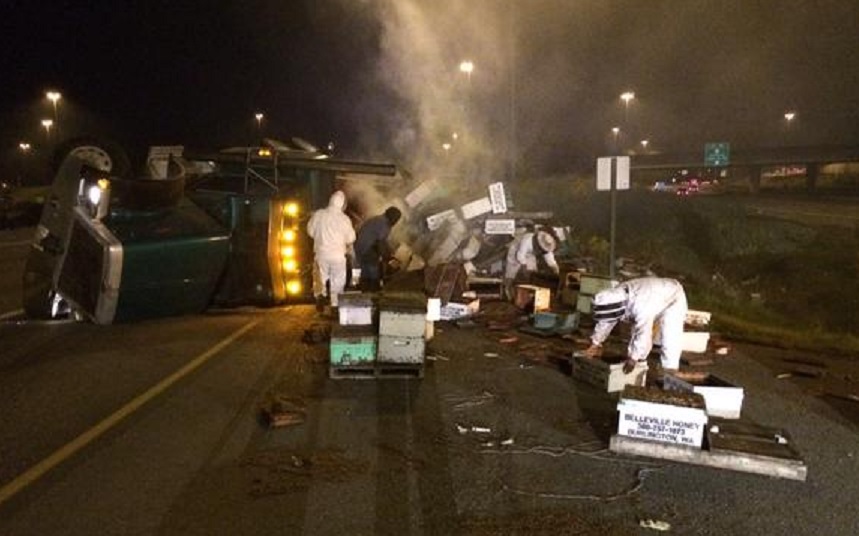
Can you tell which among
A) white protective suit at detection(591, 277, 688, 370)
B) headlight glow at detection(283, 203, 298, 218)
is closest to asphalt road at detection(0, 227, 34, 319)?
headlight glow at detection(283, 203, 298, 218)

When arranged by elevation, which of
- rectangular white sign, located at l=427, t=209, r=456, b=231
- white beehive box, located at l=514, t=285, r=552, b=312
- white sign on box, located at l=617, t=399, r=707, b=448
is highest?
rectangular white sign, located at l=427, t=209, r=456, b=231

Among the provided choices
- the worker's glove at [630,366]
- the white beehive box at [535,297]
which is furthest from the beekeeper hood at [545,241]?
the worker's glove at [630,366]

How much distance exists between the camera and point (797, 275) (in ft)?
55.3

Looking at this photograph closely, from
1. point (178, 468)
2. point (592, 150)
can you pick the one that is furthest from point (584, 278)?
point (592, 150)

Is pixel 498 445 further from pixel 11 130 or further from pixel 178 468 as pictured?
pixel 11 130

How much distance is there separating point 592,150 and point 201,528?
145 ft

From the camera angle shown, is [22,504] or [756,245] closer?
[22,504]

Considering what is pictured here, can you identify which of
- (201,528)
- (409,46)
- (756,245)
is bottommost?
(201,528)

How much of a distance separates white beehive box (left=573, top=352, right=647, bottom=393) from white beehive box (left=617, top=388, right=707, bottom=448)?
157cm

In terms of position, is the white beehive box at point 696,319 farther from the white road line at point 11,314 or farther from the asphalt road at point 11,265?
the asphalt road at point 11,265

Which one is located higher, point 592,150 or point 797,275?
point 592,150

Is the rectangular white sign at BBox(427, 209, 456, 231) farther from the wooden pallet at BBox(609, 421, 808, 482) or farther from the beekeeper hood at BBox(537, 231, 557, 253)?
the wooden pallet at BBox(609, 421, 808, 482)

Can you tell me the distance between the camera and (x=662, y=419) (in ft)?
18.2

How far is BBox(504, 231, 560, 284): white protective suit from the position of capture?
1308cm
